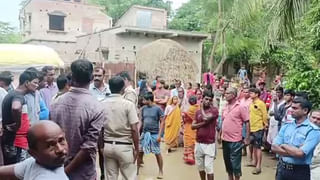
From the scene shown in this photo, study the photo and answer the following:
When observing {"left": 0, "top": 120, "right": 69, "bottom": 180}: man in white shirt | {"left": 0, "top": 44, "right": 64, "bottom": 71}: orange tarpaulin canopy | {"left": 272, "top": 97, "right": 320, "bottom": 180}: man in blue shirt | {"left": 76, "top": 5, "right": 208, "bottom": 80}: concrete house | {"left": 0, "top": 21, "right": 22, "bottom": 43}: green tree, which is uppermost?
{"left": 0, "top": 21, "right": 22, "bottom": 43}: green tree

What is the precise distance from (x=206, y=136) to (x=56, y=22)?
97.8 feet

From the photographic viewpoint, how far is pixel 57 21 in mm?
34250

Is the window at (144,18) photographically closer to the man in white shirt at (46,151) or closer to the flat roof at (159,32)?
the flat roof at (159,32)

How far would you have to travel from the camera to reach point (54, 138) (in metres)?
2.16

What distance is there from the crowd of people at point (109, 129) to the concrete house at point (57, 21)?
23833 mm

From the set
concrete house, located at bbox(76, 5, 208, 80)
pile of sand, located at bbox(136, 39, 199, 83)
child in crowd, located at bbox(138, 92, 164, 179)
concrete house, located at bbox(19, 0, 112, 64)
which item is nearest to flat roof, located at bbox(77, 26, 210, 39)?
concrete house, located at bbox(76, 5, 208, 80)

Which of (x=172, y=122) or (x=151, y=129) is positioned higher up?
(x=151, y=129)

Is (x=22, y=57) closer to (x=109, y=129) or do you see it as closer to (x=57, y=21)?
(x=109, y=129)

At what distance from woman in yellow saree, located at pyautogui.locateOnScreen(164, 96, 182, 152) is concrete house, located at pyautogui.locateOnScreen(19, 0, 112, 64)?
2172 cm

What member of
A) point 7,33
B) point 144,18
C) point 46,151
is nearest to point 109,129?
point 46,151

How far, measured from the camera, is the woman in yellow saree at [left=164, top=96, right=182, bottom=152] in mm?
9586

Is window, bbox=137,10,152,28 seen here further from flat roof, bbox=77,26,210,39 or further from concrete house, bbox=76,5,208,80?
flat roof, bbox=77,26,210,39

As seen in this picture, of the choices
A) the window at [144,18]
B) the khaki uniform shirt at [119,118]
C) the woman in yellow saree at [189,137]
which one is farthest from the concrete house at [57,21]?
the khaki uniform shirt at [119,118]

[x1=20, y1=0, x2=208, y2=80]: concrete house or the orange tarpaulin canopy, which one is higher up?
[x1=20, y1=0, x2=208, y2=80]: concrete house
